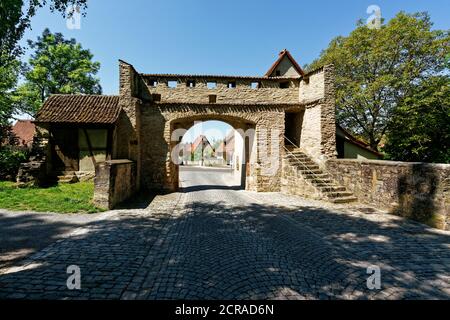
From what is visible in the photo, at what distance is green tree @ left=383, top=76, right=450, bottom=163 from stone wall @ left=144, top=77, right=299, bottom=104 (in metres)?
8.39

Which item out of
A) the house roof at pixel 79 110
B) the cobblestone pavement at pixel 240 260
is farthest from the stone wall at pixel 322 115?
the house roof at pixel 79 110

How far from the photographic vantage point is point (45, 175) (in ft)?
36.3

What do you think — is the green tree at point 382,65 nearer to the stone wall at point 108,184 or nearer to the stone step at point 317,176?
the stone step at point 317,176

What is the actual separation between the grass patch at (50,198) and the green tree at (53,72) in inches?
552

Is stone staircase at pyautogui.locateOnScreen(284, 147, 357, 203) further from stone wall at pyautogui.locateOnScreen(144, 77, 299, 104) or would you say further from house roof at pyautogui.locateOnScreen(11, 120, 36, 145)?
house roof at pyautogui.locateOnScreen(11, 120, 36, 145)

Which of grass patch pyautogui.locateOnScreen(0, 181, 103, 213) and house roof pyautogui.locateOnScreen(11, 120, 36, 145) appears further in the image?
house roof pyautogui.locateOnScreen(11, 120, 36, 145)

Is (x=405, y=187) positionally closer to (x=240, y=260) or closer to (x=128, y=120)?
(x=240, y=260)

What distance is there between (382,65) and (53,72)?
28.7m

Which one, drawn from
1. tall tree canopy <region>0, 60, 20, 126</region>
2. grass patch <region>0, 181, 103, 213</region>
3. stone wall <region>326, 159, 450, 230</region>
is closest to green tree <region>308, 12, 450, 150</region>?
stone wall <region>326, 159, 450, 230</region>

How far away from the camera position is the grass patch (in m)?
7.49

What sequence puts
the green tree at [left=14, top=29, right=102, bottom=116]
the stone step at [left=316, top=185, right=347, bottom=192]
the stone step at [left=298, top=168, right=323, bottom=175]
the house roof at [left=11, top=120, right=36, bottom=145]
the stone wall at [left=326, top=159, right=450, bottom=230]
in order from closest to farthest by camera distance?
1. the stone wall at [left=326, top=159, right=450, bottom=230]
2. the stone step at [left=316, top=185, right=347, bottom=192]
3. the stone step at [left=298, top=168, right=323, bottom=175]
4. the green tree at [left=14, top=29, right=102, bottom=116]
5. the house roof at [left=11, top=120, right=36, bottom=145]

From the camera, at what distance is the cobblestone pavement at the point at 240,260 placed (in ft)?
10.3

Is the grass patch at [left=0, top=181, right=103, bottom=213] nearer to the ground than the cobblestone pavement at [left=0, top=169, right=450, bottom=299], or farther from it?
farther from it

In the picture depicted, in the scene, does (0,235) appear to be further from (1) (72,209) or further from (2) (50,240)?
(1) (72,209)
